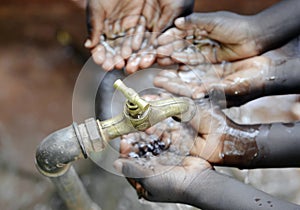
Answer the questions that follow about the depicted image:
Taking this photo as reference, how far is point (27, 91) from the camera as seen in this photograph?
240cm

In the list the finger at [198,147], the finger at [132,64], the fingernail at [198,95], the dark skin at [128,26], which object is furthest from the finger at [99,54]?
the finger at [198,147]

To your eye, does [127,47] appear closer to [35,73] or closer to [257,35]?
[257,35]

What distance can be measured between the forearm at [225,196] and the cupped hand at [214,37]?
51 cm

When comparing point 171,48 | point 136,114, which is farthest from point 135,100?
point 171,48

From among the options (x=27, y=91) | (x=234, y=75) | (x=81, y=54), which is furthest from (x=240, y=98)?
(x=27, y=91)

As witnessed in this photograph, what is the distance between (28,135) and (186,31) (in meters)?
1.02

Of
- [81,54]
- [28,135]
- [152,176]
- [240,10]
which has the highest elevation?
[240,10]

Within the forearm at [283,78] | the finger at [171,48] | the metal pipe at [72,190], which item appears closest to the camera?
the metal pipe at [72,190]

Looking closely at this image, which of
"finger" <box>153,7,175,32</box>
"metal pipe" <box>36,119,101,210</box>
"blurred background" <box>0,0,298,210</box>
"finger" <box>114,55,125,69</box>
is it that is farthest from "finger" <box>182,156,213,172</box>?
"blurred background" <box>0,0,298,210</box>

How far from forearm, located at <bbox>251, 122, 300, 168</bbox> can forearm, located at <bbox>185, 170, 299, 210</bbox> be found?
0.54ft

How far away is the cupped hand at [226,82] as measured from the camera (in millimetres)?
1651

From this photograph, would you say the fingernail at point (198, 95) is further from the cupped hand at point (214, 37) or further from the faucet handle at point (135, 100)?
the faucet handle at point (135, 100)

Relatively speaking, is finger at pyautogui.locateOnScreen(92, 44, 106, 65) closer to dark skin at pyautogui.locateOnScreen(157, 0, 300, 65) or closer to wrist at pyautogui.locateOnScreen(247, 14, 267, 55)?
dark skin at pyautogui.locateOnScreen(157, 0, 300, 65)

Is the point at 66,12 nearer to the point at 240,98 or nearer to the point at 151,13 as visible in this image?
the point at 151,13
